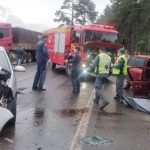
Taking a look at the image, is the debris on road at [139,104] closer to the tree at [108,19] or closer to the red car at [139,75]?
the red car at [139,75]

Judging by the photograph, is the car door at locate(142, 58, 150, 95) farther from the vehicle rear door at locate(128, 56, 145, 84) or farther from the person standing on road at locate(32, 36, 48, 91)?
the person standing on road at locate(32, 36, 48, 91)

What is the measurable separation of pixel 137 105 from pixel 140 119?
1878mm

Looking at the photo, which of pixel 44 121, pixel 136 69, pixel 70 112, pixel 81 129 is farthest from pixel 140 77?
pixel 81 129

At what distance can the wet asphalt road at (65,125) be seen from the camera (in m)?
8.34

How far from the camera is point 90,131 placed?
31.3 ft

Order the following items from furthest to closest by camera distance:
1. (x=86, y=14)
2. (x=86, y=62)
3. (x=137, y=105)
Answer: (x=86, y=14), (x=86, y=62), (x=137, y=105)

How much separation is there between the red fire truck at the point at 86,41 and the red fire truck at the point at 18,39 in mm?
5228

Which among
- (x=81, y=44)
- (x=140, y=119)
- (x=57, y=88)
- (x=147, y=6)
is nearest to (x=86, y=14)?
(x=147, y=6)

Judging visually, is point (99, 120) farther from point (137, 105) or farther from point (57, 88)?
point (57, 88)

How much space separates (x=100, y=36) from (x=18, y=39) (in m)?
14.9

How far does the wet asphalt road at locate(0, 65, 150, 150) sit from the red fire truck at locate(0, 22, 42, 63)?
17311 millimetres

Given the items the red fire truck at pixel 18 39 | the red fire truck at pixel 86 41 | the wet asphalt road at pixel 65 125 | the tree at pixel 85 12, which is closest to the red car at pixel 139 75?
the wet asphalt road at pixel 65 125

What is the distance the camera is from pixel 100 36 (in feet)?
80.6

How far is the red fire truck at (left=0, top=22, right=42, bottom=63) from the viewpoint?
3200 cm
